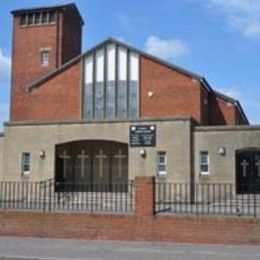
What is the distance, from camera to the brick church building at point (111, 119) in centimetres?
3073

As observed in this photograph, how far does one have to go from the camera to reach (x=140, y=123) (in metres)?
31.4

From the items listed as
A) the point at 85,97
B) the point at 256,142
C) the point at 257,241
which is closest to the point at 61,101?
the point at 85,97

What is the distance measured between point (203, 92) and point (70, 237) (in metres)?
23.2

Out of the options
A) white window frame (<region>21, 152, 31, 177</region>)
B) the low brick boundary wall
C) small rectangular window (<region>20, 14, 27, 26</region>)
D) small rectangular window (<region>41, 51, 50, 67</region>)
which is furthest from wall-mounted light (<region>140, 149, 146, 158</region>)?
small rectangular window (<region>20, 14, 27, 26</region>)

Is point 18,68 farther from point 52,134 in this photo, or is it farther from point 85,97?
point 52,134

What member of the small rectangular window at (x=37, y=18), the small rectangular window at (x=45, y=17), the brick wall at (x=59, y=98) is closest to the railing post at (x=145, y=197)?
the brick wall at (x=59, y=98)

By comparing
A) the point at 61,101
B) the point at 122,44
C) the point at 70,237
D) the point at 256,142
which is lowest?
the point at 70,237

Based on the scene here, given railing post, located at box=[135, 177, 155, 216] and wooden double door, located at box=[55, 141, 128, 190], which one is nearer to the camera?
railing post, located at box=[135, 177, 155, 216]

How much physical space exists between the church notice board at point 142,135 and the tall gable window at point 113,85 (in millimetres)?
6278

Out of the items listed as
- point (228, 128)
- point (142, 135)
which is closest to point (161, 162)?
point (142, 135)

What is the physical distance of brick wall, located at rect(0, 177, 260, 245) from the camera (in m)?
15.8

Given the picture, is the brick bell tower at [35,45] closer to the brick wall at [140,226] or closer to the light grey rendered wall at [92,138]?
the light grey rendered wall at [92,138]

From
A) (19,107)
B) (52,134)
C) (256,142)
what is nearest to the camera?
(256,142)

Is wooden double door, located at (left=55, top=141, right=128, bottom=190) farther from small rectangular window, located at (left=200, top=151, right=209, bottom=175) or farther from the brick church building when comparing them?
small rectangular window, located at (left=200, top=151, right=209, bottom=175)
